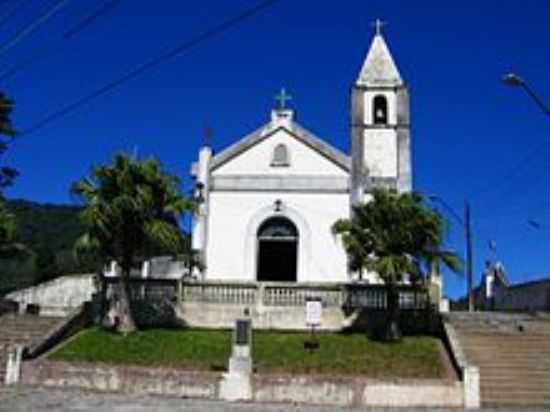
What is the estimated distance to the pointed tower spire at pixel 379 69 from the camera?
33781mm

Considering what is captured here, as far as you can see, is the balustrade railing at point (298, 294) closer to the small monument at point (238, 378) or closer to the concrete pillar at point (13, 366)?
the small monument at point (238, 378)

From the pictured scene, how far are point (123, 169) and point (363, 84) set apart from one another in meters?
14.2

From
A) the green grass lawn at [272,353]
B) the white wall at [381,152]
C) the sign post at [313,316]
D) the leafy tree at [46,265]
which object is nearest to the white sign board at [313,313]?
the sign post at [313,316]

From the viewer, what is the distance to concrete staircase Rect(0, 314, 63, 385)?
21.1 metres

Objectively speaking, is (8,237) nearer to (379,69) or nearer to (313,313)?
(313,313)

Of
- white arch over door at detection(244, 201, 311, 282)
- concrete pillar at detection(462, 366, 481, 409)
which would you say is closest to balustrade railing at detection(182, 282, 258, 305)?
white arch over door at detection(244, 201, 311, 282)

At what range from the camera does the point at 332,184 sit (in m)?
30.8

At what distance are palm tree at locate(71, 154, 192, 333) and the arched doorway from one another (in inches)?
292

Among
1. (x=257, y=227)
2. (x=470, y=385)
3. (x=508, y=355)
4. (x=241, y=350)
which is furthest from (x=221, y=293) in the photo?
(x=470, y=385)

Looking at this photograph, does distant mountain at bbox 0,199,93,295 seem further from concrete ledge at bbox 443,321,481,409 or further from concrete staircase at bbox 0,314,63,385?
concrete ledge at bbox 443,321,481,409

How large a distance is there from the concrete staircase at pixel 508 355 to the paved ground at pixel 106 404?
1209 mm

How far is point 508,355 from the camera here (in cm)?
2108

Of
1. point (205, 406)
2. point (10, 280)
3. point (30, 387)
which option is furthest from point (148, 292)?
Answer: point (10, 280)

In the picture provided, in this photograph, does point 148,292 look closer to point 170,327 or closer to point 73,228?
point 170,327
